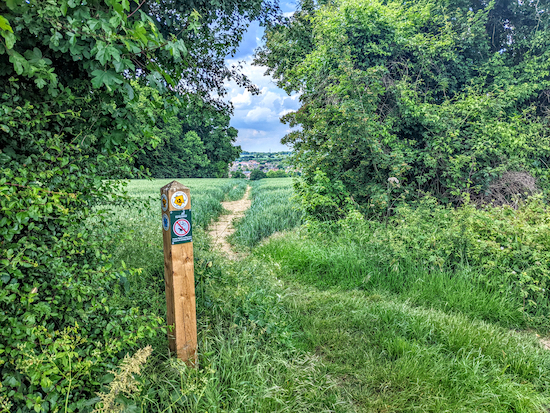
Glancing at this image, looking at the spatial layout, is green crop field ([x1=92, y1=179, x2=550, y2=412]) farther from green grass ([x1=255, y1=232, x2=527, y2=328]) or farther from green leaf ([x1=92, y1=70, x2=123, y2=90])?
green leaf ([x1=92, y1=70, x2=123, y2=90])

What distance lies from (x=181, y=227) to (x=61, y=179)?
85cm

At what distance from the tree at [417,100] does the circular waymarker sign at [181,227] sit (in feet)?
16.3

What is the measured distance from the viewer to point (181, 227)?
2283 mm

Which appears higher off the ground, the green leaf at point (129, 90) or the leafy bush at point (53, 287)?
the green leaf at point (129, 90)

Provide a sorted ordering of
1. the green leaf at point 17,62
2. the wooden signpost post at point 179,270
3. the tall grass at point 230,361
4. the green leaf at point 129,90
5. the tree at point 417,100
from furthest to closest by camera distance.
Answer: the tree at point 417,100 < the wooden signpost post at point 179,270 < the tall grass at point 230,361 < the green leaf at point 129,90 < the green leaf at point 17,62

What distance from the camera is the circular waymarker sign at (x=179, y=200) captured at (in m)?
2.26

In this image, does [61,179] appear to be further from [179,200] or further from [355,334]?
[355,334]

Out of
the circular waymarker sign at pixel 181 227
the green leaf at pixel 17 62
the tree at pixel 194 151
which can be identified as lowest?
the circular waymarker sign at pixel 181 227

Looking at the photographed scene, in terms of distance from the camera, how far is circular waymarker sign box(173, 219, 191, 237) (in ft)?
7.42

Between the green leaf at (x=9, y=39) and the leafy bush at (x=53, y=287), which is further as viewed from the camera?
the leafy bush at (x=53, y=287)

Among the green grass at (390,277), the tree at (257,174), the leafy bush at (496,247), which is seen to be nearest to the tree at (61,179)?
the green grass at (390,277)

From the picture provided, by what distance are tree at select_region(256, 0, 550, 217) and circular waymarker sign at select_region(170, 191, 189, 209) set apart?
480cm

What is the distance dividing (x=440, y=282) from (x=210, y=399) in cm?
346

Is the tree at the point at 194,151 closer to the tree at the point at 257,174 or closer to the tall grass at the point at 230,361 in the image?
the tree at the point at 257,174
